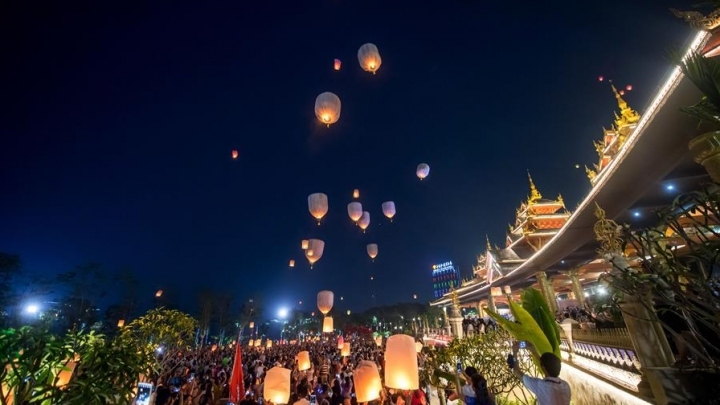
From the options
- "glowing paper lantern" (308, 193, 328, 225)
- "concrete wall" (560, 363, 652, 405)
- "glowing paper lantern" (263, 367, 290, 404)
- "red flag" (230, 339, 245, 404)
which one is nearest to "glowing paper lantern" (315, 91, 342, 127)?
"glowing paper lantern" (308, 193, 328, 225)

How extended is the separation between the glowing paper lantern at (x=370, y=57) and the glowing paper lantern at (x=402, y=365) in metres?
12.4

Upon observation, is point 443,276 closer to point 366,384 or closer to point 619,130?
point 619,130

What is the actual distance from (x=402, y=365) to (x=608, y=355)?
510 centimetres

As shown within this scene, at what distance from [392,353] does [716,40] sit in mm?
8323

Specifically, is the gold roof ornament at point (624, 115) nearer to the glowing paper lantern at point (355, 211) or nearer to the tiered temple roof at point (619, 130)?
the tiered temple roof at point (619, 130)

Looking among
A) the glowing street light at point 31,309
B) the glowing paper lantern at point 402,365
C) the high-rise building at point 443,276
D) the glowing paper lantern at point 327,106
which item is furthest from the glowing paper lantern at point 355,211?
the high-rise building at point 443,276

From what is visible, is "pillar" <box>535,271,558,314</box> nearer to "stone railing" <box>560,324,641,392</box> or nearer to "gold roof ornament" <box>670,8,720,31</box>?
"stone railing" <box>560,324,641,392</box>

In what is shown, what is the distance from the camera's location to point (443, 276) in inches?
6668

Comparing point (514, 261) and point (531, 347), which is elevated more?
point (514, 261)

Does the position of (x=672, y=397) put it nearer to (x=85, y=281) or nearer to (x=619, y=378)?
(x=619, y=378)

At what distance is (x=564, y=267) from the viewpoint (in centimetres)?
2267

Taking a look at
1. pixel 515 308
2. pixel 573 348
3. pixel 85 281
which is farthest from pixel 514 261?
pixel 85 281

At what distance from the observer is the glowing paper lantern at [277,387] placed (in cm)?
747

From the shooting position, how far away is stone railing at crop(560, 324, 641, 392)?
245 inches
